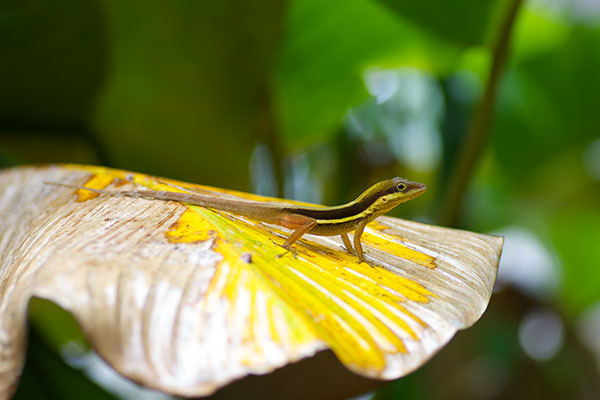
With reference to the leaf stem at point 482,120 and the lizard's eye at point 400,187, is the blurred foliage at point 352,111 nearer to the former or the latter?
the leaf stem at point 482,120

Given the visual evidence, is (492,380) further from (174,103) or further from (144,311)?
(144,311)

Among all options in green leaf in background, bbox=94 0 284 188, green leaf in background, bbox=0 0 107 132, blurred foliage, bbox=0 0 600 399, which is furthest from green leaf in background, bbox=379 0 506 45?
green leaf in background, bbox=0 0 107 132

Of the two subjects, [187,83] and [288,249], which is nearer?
[288,249]

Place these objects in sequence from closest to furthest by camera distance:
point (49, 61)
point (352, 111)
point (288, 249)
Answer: point (288, 249) → point (49, 61) → point (352, 111)

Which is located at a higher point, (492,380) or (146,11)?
(146,11)

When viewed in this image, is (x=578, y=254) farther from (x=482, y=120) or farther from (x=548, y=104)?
(x=482, y=120)

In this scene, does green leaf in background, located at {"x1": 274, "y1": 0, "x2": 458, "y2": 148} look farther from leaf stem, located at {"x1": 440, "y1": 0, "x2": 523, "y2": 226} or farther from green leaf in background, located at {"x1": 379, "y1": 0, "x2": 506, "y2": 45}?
leaf stem, located at {"x1": 440, "y1": 0, "x2": 523, "y2": 226}

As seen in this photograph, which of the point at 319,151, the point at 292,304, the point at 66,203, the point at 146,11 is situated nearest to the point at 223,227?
the point at 292,304

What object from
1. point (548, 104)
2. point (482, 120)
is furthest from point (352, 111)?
point (482, 120)
